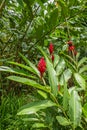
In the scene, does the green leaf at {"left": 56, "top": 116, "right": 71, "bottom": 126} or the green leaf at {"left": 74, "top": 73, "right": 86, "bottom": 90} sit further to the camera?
the green leaf at {"left": 74, "top": 73, "right": 86, "bottom": 90}

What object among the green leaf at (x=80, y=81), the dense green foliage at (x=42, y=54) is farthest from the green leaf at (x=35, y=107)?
the green leaf at (x=80, y=81)

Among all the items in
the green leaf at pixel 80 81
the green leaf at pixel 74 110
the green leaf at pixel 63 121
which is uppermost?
the green leaf at pixel 80 81

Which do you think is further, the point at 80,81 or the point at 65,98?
the point at 80,81

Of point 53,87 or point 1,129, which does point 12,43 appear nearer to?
point 1,129

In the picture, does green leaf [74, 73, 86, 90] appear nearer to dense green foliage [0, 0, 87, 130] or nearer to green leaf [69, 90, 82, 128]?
dense green foliage [0, 0, 87, 130]

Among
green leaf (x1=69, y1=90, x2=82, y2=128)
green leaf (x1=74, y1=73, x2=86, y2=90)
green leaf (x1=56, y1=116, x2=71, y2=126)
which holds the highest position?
green leaf (x1=74, y1=73, x2=86, y2=90)

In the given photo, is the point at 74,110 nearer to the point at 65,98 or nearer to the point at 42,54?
the point at 65,98

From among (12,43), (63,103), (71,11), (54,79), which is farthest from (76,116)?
(12,43)

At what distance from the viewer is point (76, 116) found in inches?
41.5

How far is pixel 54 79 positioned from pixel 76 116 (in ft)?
0.55

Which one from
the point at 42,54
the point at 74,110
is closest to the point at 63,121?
the point at 74,110

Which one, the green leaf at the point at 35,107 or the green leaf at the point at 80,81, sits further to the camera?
the green leaf at the point at 80,81

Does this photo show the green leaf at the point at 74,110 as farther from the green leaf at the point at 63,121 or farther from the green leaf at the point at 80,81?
the green leaf at the point at 80,81

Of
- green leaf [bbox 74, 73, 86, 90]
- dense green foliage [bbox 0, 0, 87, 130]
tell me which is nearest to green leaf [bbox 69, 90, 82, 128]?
dense green foliage [bbox 0, 0, 87, 130]
